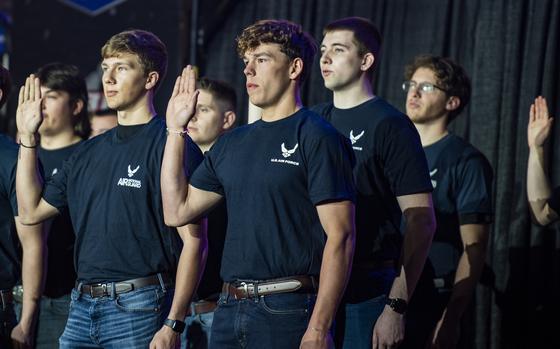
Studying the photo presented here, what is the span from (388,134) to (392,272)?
0.55 m

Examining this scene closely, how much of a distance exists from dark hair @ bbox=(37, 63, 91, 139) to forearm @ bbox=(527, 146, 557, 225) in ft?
7.65

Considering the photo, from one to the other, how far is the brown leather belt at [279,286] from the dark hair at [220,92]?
68.7 inches

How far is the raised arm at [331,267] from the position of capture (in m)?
2.91

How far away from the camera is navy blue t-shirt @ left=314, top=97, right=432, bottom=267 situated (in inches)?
136

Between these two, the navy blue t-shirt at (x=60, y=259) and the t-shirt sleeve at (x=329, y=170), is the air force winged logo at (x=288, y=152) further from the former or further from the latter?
the navy blue t-shirt at (x=60, y=259)

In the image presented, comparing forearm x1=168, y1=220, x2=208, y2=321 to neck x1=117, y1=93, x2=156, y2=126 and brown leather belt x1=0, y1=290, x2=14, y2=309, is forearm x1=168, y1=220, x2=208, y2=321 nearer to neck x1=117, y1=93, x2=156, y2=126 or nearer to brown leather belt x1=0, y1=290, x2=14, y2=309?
neck x1=117, y1=93, x2=156, y2=126

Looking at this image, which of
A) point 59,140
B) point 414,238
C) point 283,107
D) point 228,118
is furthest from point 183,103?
point 59,140

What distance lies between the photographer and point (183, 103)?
3.37 meters

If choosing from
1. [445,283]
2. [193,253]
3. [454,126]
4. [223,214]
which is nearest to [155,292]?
[193,253]

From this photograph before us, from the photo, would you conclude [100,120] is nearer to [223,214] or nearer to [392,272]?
[223,214]

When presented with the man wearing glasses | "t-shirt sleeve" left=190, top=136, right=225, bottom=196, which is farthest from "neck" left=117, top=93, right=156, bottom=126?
the man wearing glasses

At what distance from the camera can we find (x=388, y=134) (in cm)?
356

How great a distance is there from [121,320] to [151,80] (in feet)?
3.36

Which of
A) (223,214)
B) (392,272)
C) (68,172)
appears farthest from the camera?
(223,214)
